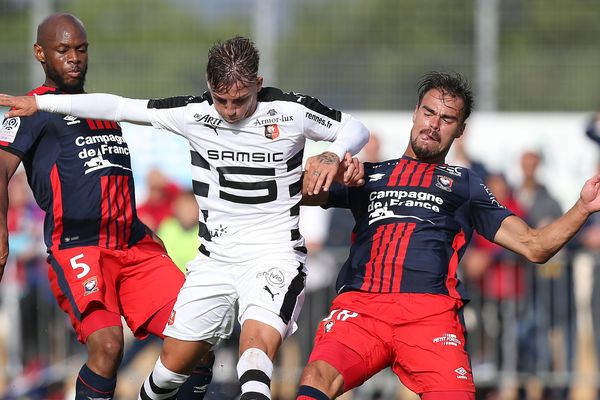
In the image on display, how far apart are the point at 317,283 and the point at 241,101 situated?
18.3 ft

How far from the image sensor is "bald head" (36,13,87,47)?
7.05 m

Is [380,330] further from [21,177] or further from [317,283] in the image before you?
[21,177]

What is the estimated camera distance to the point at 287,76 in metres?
16.0

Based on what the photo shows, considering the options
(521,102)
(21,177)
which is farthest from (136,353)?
(521,102)

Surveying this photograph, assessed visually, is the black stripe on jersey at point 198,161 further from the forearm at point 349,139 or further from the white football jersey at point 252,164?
the forearm at point 349,139

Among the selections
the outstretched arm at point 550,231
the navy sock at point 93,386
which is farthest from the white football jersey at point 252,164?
the outstretched arm at point 550,231

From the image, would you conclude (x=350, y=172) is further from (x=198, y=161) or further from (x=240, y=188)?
(x=198, y=161)

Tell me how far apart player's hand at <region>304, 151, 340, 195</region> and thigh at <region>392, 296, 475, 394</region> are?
0.91 m

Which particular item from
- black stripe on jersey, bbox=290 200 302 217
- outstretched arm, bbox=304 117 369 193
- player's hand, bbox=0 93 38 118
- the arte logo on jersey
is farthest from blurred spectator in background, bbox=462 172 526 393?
player's hand, bbox=0 93 38 118

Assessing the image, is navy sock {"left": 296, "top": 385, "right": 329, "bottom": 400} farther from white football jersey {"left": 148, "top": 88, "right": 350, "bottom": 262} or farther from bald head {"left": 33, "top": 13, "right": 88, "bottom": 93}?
bald head {"left": 33, "top": 13, "right": 88, "bottom": 93}

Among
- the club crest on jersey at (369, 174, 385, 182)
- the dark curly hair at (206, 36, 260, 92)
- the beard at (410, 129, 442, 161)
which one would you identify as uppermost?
the dark curly hair at (206, 36, 260, 92)

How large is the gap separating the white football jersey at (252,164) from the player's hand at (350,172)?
325 millimetres

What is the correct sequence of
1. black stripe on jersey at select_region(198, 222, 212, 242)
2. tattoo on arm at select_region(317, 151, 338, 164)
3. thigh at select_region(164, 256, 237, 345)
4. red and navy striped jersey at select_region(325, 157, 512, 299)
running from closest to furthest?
tattoo on arm at select_region(317, 151, 338, 164)
red and navy striped jersey at select_region(325, 157, 512, 299)
thigh at select_region(164, 256, 237, 345)
black stripe on jersey at select_region(198, 222, 212, 242)

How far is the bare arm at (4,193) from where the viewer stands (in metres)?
6.58
